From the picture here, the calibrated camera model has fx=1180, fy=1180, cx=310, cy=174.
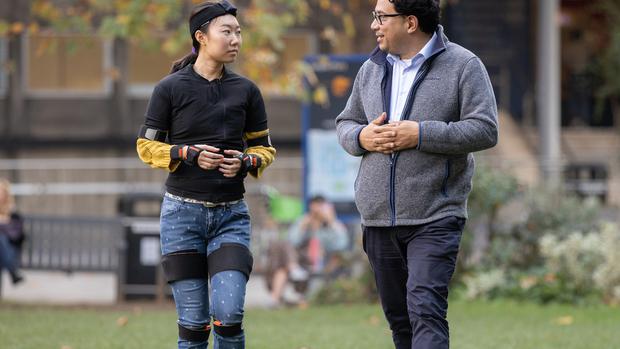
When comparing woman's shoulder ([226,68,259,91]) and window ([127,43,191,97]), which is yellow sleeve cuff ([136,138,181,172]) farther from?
window ([127,43,191,97])

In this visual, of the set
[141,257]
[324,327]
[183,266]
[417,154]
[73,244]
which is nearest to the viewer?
[417,154]

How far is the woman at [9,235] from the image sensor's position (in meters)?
13.0

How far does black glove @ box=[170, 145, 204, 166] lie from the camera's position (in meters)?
5.80

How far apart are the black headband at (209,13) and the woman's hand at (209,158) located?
68 cm

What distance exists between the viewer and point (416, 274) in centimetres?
555

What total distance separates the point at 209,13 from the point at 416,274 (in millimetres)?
1722

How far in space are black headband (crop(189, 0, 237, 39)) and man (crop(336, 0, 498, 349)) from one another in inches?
32.1

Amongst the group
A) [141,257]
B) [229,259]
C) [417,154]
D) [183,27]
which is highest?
[183,27]

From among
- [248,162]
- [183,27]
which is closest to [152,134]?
[248,162]

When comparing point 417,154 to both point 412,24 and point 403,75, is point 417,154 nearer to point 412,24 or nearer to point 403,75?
point 403,75

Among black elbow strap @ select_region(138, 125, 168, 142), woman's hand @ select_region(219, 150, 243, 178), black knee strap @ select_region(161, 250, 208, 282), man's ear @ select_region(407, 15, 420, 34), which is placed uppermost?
man's ear @ select_region(407, 15, 420, 34)

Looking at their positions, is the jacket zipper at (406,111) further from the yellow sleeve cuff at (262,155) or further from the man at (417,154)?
the yellow sleeve cuff at (262,155)

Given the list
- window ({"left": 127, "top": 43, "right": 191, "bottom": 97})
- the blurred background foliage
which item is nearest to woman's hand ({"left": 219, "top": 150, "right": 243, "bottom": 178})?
the blurred background foliage

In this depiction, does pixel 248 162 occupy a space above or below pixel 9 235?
above
